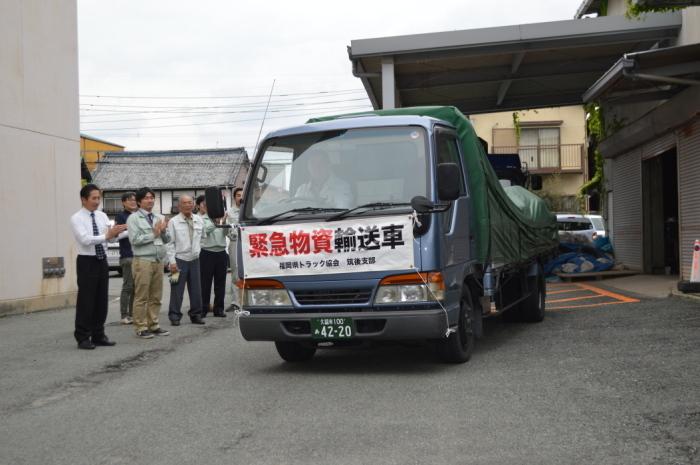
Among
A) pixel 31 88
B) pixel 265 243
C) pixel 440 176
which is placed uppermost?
pixel 31 88

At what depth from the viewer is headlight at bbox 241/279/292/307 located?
23.7 ft

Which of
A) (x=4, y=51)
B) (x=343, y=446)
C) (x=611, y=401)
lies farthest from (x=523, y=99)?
(x=343, y=446)

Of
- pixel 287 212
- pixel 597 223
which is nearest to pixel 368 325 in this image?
pixel 287 212

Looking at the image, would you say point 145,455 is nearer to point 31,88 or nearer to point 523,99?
point 31,88

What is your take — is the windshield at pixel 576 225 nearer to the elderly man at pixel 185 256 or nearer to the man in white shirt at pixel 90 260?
the elderly man at pixel 185 256

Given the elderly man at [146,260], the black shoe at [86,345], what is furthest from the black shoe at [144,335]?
the black shoe at [86,345]

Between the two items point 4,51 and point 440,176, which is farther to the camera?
point 4,51

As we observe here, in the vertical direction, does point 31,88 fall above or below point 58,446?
above

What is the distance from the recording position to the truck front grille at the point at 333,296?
22.8 feet

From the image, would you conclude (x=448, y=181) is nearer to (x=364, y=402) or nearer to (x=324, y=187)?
(x=324, y=187)

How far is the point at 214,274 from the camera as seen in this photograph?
12.7 meters

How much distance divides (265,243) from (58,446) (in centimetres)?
271

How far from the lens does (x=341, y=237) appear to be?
695 cm

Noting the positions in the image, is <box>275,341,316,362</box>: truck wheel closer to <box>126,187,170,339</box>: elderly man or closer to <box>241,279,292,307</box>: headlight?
<box>241,279,292,307</box>: headlight
